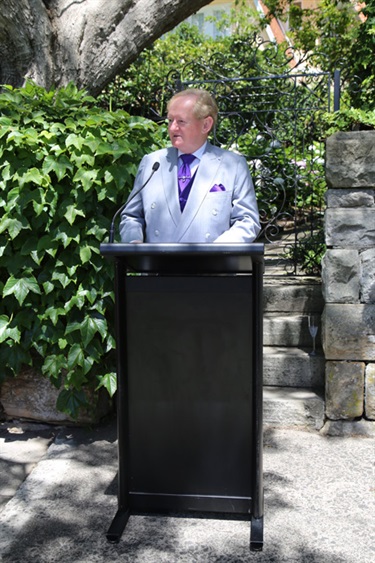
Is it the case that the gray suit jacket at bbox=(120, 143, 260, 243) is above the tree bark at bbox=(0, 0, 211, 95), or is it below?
below

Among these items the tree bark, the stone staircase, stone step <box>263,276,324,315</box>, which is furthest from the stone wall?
the tree bark

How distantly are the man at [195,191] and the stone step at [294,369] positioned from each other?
181 cm

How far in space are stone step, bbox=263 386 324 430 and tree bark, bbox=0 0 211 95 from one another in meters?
3.43

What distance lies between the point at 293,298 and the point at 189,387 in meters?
2.31

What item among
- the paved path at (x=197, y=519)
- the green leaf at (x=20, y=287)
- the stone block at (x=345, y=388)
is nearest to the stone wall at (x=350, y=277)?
the stone block at (x=345, y=388)

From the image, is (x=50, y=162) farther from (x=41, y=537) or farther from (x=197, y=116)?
(x=41, y=537)

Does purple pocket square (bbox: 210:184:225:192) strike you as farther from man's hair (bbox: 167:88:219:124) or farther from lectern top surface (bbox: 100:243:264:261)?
lectern top surface (bbox: 100:243:264:261)

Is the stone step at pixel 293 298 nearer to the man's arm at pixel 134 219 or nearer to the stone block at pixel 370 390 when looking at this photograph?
the stone block at pixel 370 390

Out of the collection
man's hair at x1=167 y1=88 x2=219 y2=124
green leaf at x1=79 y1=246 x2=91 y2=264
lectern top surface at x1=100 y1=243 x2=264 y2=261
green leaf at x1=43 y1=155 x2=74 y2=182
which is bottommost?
green leaf at x1=79 y1=246 x2=91 y2=264

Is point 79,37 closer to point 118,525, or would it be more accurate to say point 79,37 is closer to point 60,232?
point 60,232

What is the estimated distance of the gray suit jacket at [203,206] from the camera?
10.5ft

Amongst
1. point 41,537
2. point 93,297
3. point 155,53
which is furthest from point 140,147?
point 155,53

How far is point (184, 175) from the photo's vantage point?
332 cm

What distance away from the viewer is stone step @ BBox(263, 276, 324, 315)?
520cm
